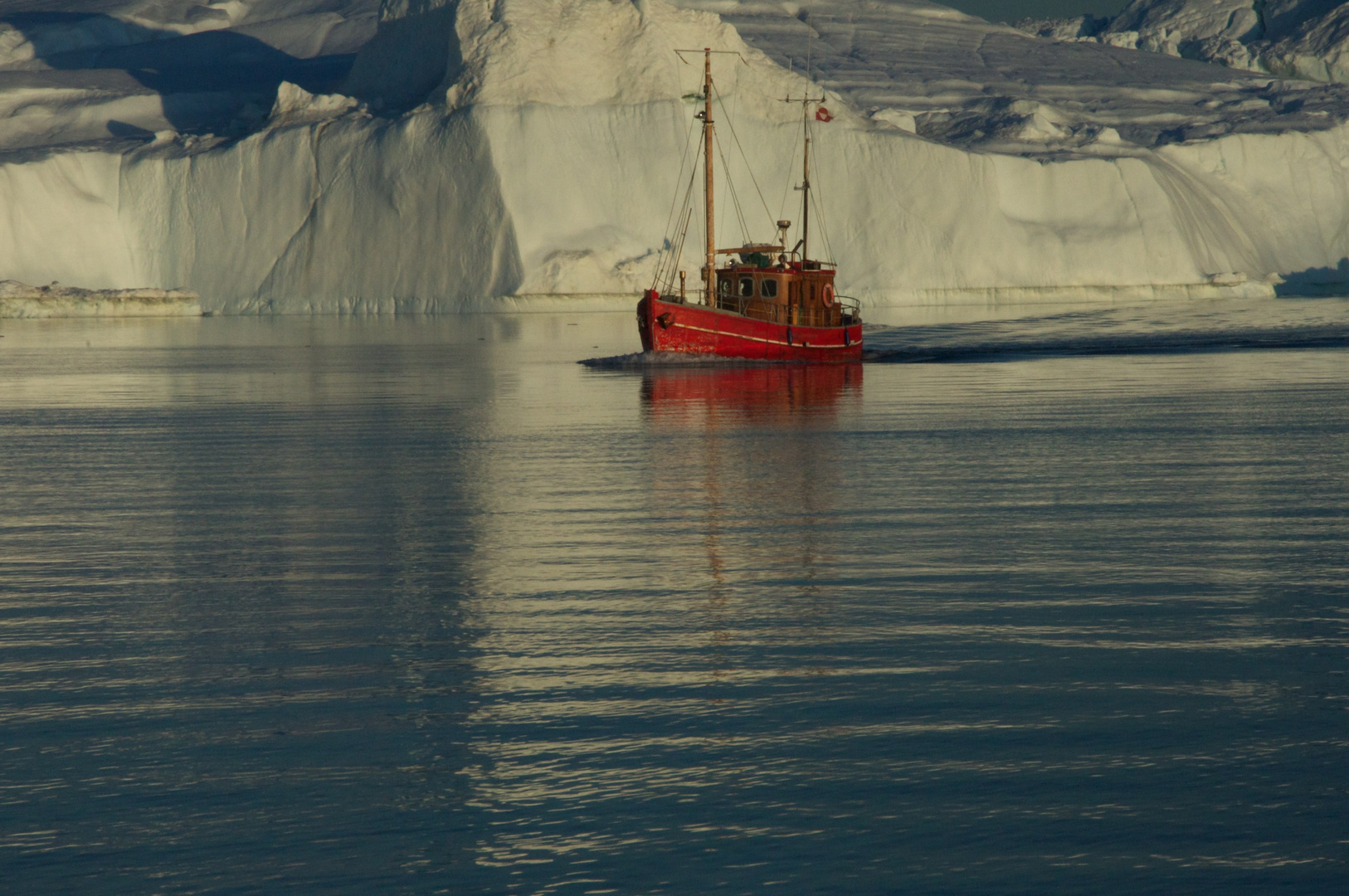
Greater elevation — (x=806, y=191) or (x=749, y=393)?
(x=806, y=191)

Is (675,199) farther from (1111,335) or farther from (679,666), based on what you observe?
(679,666)

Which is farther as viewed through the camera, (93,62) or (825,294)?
(93,62)

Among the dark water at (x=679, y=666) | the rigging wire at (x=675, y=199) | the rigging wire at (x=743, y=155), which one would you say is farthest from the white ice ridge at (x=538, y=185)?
the dark water at (x=679, y=666)

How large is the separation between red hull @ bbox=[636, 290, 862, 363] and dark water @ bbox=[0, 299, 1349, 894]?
13.3 metres

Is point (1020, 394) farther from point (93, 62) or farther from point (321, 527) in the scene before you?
point (93, 62)

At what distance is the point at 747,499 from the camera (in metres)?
10.8

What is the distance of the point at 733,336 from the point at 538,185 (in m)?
27.4

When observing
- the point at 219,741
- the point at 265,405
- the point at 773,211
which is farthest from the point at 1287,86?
the point at 219,741

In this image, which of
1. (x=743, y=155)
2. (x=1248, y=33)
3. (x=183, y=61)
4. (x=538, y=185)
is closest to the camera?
(x=538, y=185)

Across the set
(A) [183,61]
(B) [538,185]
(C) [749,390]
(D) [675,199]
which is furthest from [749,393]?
(A) [183,61]

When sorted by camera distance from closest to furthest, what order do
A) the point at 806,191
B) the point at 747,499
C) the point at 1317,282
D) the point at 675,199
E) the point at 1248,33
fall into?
the point at 747,499 < the point at 806,191 < the point at 675,199 < the point at 1317,282 < the point at 1248,33

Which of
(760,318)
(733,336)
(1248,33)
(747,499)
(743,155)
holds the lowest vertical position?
(747,499)

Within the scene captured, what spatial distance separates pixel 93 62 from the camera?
256 ft

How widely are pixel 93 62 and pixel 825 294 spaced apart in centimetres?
6177
